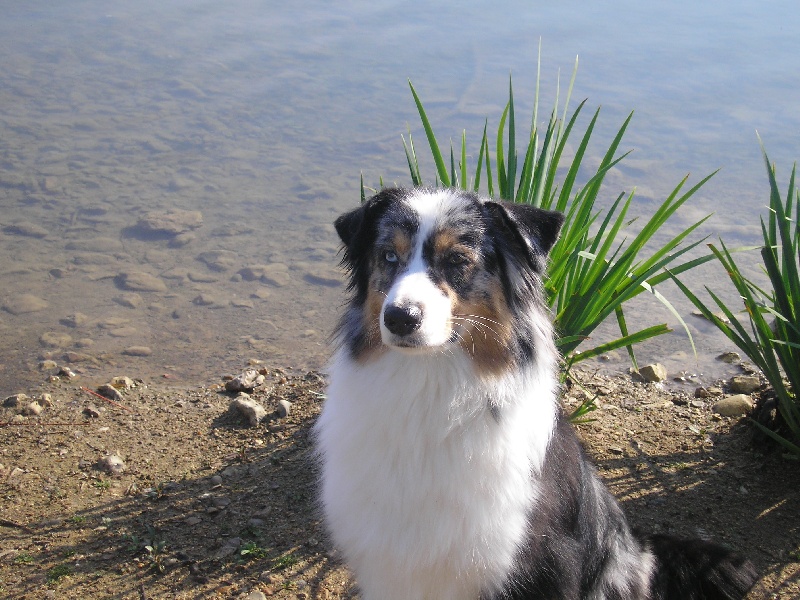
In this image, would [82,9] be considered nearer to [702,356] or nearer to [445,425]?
[702,356]

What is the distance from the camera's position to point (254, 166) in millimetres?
9336

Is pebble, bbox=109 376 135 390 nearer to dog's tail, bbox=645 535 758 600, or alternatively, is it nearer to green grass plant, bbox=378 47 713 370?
green grass plant, bbox=378 47 713 370

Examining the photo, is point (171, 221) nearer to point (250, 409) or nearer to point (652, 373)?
point (250, 409)

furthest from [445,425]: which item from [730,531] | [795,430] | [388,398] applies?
[795,430]

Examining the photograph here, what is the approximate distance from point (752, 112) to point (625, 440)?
761cm

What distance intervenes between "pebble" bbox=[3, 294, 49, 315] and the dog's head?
4.39 m

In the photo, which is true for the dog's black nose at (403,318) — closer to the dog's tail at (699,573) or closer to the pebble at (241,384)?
the dog's tail at (699,573)

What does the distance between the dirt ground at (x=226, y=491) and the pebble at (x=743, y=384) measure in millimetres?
438

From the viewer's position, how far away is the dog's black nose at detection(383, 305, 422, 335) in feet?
8.70

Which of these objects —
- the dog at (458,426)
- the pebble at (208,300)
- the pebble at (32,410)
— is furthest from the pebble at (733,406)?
the pebble at (32,410)

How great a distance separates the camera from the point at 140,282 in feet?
23.3

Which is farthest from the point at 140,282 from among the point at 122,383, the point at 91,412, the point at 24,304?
the point at 91,412

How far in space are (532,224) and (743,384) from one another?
127 inches

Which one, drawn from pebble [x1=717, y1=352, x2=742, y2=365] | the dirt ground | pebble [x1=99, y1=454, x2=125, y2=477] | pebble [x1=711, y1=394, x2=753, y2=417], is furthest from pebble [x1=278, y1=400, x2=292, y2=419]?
pebble [x1=717, y1=352, x2=742, y2=365]
